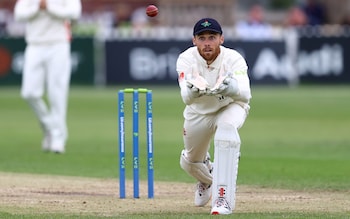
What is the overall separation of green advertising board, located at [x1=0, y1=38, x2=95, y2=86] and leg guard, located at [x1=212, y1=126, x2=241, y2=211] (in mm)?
18729

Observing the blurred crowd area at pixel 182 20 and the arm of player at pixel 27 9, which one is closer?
the arm of player at pixel 27 9

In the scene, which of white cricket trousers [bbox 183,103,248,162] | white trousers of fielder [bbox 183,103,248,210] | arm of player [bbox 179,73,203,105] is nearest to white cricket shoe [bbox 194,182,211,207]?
white cricket trousers [bbox 183,103,248,162]

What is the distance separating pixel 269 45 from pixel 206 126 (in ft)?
63.1

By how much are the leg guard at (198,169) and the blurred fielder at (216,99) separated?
0.22 meters

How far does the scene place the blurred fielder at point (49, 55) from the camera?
1379 centimetres

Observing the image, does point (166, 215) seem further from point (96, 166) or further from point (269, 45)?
point (269, 45)

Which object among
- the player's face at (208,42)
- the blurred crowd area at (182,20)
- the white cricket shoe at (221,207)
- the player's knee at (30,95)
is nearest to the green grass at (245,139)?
the white cricket shoe at (221,207)

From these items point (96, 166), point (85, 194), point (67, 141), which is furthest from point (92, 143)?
point (85, 194)

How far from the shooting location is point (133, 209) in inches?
333

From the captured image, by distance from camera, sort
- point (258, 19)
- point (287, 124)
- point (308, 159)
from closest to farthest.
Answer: point (308, 159) < point (287, 124) < point (258, 19)

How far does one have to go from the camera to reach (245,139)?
16312 millimetres

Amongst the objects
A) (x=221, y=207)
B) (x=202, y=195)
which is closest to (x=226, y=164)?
(x=221, y=207)

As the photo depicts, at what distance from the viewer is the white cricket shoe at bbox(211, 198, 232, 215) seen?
7996 mm

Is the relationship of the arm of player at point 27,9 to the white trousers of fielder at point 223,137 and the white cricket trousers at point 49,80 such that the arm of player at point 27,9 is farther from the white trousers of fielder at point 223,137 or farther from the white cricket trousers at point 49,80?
the white trousers of fielder at point 223,137
